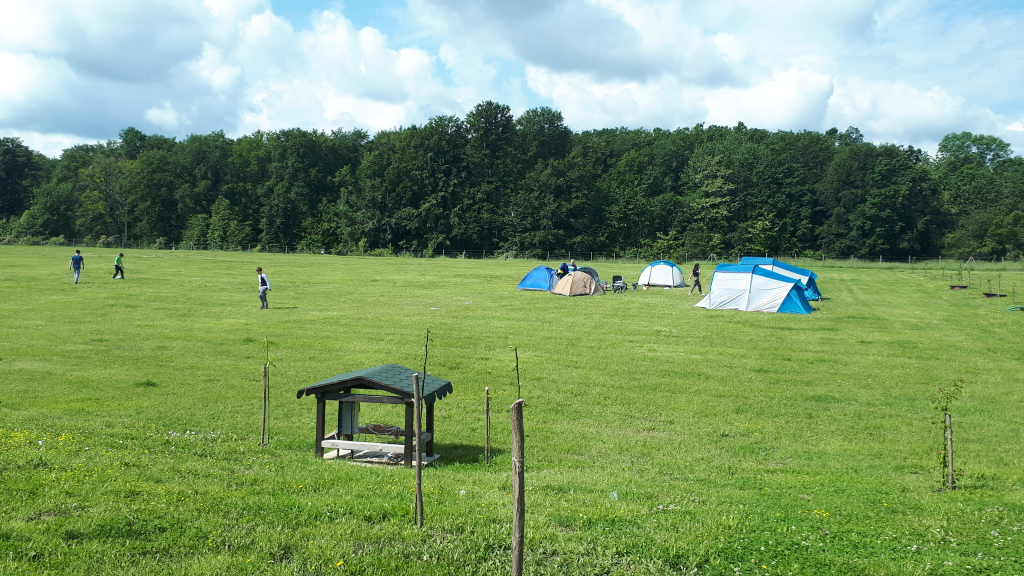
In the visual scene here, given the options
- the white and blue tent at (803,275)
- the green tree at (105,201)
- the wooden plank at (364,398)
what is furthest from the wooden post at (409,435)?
the green tree at (105,201)

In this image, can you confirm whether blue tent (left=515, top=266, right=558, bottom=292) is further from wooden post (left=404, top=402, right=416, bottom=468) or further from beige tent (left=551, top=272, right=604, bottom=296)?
wooden post (left=404, top=402, right=416, bottom=468)

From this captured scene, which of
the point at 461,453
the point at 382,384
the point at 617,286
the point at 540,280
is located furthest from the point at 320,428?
the point at 617,286

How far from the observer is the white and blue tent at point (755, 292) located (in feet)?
86.4

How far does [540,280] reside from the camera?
3441 cm

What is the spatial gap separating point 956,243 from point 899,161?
12.1 metres

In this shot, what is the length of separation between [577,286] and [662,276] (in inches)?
312

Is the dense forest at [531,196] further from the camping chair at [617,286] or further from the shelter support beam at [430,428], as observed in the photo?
the shelter support beam at [430,428]

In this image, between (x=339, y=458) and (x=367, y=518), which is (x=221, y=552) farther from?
(x=339, y=458)

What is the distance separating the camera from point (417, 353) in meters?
16.9

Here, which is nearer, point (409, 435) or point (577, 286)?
point (409, 435)

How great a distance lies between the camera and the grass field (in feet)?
17.6

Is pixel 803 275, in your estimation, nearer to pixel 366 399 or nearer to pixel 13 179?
pixel 366 399

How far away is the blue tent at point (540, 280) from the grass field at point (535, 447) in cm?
960

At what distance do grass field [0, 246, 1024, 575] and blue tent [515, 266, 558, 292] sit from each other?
9596mm
